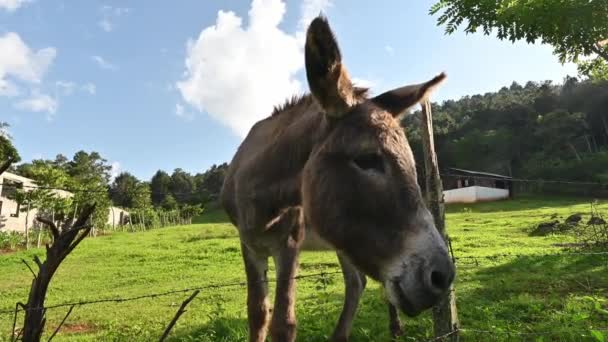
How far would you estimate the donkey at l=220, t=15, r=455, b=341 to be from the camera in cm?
210

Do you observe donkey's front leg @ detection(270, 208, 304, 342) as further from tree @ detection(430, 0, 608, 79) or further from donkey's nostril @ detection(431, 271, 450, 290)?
tree @ detection(430, 0, 608, 79)

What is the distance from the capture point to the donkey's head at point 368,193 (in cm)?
206

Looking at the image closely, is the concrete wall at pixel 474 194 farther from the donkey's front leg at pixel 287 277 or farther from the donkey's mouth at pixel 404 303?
the donkey's mouth at pixel 404 303

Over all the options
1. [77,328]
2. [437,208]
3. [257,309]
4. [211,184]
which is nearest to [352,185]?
[437,208]

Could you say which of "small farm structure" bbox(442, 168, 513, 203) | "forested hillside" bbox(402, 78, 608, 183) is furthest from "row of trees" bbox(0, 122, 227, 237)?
"forested hillside" bbox(402, 78, 608, 183)

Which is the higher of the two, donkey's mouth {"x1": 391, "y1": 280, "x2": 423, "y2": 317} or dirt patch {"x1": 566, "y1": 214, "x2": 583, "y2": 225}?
donkey's mouth {"x1": 391, "y1": 280, "x2": 423, "y2": 317}

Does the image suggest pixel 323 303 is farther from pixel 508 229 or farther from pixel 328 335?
pixel 508 229

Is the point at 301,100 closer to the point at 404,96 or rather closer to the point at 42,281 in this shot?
the point at 404,96

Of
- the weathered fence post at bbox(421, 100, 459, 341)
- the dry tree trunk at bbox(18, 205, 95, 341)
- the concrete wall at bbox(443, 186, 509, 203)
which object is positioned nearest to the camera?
the dry tree trunk at bbox(18, 205, 95, 341)

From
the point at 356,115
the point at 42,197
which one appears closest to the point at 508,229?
the point at 356,115

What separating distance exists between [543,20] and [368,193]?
6.98 meters

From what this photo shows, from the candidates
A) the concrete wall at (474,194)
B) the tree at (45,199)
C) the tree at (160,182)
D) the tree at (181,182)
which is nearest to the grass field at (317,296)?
the tree at (45,199)

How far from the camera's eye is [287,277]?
3820 millimetres

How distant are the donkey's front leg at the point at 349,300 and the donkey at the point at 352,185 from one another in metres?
1.56
